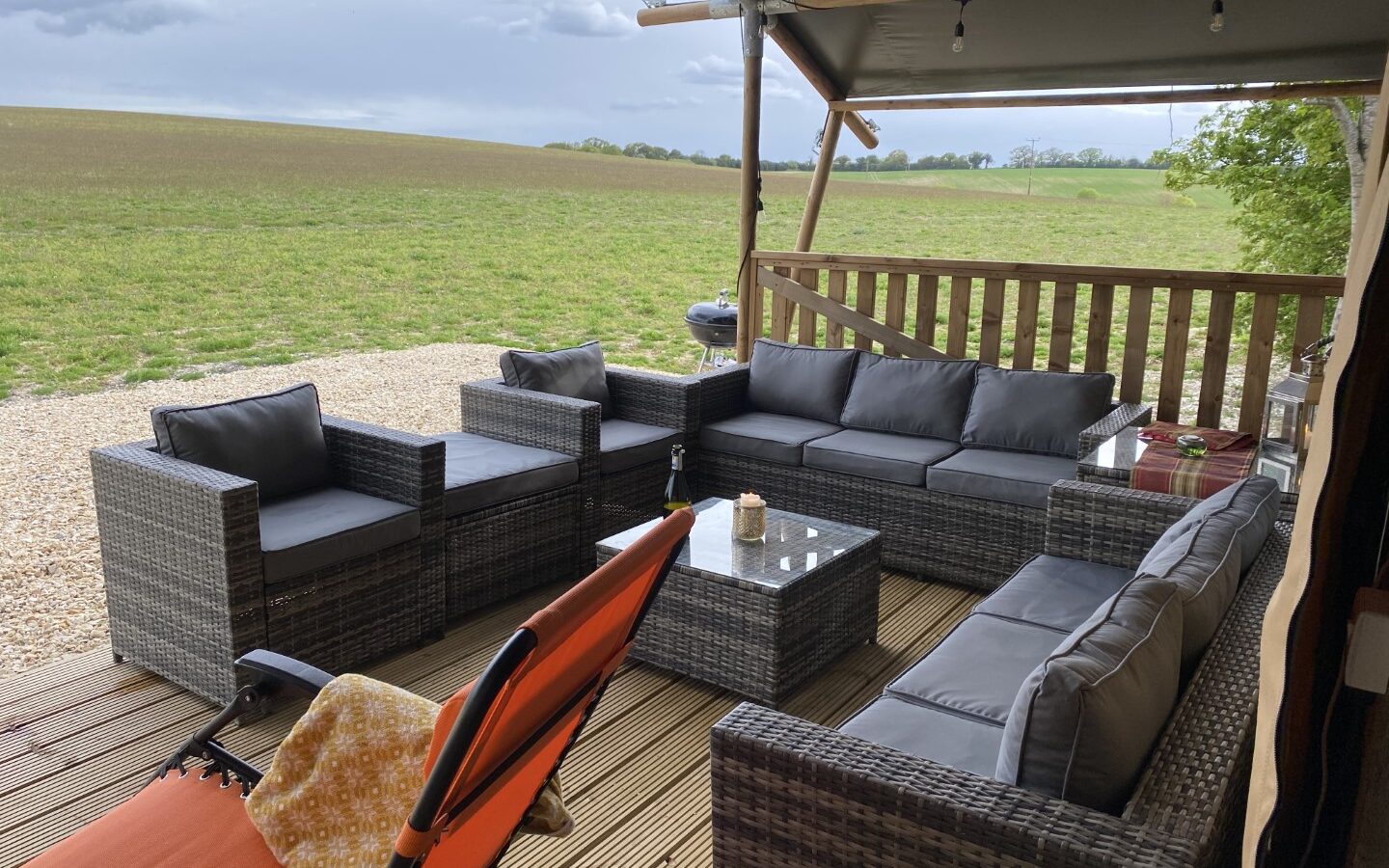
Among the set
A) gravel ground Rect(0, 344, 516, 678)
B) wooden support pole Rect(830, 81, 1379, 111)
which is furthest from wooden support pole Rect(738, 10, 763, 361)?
gravel ground Rect(0, 344, 516, 678)

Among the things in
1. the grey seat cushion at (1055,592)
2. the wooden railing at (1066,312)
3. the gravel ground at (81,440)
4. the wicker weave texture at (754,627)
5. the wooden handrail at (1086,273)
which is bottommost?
the gravel ground at (81,440)

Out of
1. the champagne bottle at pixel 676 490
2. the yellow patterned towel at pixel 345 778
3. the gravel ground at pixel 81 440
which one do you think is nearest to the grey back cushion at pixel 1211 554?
the yellow patterned towel at pixel 345 778

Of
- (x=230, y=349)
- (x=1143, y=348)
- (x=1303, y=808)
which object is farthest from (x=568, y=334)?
(x=1303, y=808)

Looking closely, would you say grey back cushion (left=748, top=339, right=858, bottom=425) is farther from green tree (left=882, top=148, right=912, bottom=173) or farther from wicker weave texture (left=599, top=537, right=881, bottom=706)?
green tree (left=882, top=148, right=912, bottom=173)

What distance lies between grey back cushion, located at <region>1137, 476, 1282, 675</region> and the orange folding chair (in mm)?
983

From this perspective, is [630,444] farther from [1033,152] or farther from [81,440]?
[1033,152]

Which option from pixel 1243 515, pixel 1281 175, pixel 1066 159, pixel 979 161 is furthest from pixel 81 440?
pixel 1066 159

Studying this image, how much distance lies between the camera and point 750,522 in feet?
11.3

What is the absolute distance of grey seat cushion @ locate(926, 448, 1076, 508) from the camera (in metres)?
3.93

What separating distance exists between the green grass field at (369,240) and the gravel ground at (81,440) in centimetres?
80

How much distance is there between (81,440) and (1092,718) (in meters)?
6.48

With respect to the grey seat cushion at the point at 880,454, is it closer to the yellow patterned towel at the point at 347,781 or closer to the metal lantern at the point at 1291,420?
the metal lantern at the point at 1291,420

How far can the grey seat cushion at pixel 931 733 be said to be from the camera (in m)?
2.03

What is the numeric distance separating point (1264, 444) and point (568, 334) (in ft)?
30.1
